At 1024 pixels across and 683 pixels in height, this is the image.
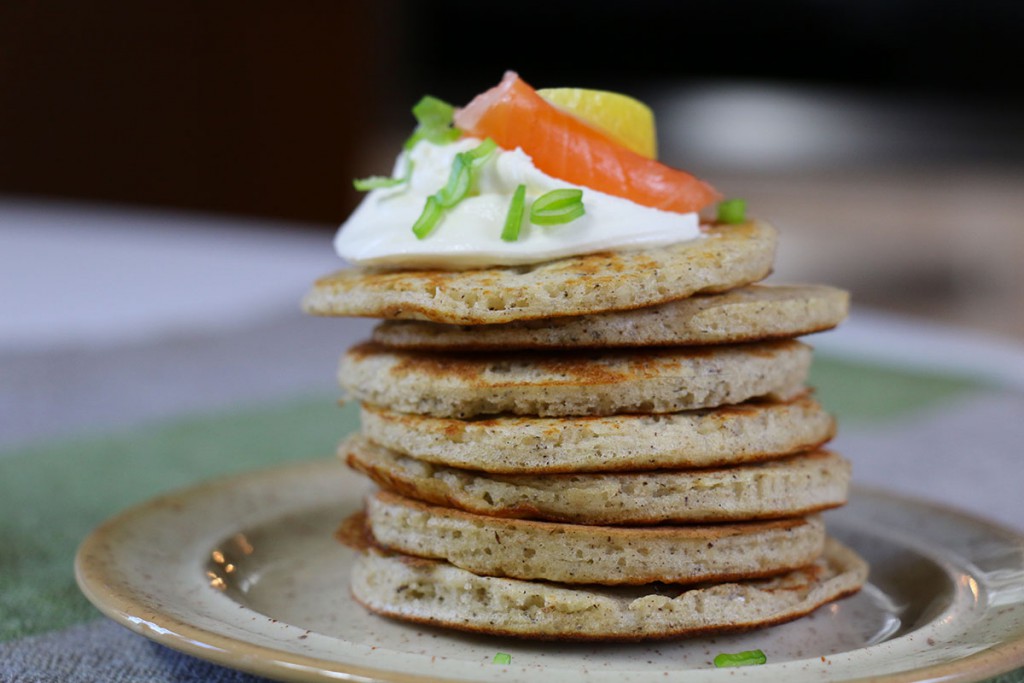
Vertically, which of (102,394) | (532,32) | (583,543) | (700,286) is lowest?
(102,394)

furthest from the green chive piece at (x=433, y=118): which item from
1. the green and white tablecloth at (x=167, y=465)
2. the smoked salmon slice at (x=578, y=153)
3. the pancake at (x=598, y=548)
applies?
the green and white tablecloth at (x=167, y=465)

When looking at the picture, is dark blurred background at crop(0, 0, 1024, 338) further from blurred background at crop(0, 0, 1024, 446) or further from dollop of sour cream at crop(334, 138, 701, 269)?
dollop of sour cream at crop(334, 138, 701, 269)

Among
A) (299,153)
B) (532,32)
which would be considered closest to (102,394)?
(299,153)

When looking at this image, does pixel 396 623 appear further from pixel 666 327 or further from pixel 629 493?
pixel 666 327

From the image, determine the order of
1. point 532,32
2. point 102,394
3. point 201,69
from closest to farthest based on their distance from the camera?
point 102,394, point 201,69, point 532,32

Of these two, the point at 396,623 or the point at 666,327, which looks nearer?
the point at 666,327

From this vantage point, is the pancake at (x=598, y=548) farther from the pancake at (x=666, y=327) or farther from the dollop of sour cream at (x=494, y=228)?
the dollop of sour cream at (x=494, y=228)

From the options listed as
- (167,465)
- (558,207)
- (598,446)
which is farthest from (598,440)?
(167,465)

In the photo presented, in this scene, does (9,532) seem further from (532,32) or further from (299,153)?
(532,32)
